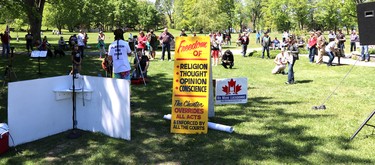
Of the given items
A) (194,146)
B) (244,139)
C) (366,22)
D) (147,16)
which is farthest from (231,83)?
(147,16)

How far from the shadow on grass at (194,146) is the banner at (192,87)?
0.90 feet

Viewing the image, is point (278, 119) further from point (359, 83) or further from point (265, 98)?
point (359, 83)

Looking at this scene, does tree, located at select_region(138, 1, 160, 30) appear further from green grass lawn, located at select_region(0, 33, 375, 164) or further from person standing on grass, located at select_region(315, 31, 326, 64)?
green grass lawn, located at select_region(0, 33, 375, 164)

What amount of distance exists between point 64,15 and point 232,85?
235 feet

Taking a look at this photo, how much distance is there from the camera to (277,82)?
13297 millimetres

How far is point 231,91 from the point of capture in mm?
8281

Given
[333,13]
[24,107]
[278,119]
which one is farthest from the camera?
[333,13]

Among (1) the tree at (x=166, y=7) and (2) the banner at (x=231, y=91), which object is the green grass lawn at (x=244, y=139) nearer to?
(2) the banner at (x=231, y=91)

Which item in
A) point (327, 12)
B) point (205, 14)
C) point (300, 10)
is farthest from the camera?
point (300, 10)

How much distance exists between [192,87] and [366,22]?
337cm

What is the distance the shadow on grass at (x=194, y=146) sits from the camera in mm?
5512

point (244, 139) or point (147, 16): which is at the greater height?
point (147, 16)

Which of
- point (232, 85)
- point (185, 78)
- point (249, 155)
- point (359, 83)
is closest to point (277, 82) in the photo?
point (359, 83)

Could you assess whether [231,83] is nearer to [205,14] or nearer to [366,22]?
[366,22]
